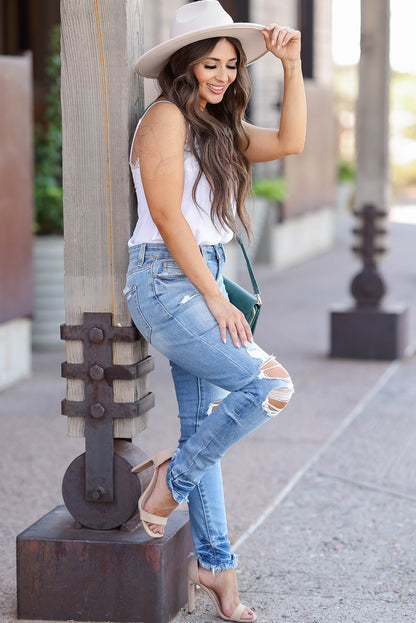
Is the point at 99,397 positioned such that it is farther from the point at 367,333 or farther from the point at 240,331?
the point at 367,333

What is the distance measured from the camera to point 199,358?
9.80 ft

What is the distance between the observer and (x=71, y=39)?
125 inches

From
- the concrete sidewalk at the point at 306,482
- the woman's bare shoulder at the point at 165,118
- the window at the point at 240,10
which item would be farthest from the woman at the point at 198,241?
the window at the point at 240,10

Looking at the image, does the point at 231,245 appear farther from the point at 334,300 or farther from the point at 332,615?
the point at 332,615

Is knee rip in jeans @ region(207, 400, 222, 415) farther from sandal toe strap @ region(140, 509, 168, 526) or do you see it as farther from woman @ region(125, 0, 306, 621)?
sandal toe strap @ region(140, 509, 168, 526)

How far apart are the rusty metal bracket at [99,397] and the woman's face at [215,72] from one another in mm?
775

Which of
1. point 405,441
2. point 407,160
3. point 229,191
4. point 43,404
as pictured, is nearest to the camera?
point 229,191

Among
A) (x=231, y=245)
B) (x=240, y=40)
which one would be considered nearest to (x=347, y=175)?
(x=231, y=245)

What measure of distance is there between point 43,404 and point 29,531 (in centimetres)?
301

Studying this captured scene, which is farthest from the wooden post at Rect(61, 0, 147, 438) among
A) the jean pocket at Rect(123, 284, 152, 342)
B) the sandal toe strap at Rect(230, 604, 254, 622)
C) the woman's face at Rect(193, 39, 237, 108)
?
the sandal toe strap at Rect(230, 604, 254, 622)

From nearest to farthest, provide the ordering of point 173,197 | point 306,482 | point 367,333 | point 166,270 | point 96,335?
point 173,197 < point 166,270 < point 96,335 < point 306,482 < point 367,333

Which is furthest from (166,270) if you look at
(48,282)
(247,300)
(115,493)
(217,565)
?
(48,282)

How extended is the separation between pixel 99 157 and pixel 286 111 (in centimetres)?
63

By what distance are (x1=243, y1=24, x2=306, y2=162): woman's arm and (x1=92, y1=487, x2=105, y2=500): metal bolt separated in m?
1.19
